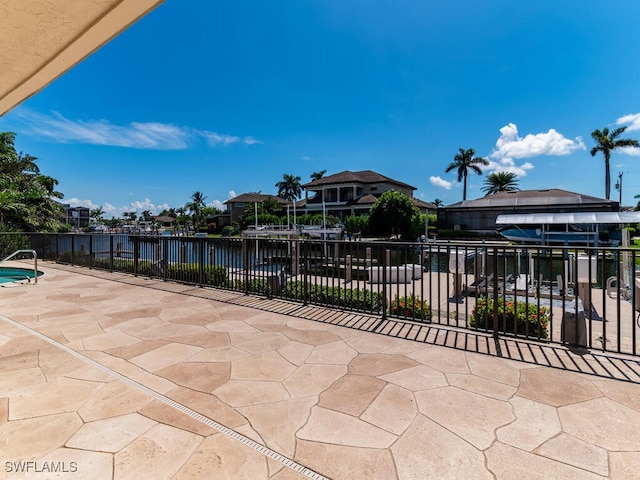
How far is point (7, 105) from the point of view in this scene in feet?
11.4

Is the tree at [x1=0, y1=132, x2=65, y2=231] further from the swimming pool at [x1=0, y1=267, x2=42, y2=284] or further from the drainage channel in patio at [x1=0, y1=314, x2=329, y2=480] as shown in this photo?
the drainage channel in patio at [x1=0, y1=314, x2=329, y2=480]

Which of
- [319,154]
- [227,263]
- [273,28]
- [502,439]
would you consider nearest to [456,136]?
[319,154]

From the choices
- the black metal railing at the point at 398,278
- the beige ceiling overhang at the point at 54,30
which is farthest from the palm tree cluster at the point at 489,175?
the beige ceiling overhang at the point at 54,30

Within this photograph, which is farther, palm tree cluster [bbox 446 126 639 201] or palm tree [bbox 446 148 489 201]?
palm tree [bbox 446 148 489 201]

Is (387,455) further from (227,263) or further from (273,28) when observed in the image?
(273,28)

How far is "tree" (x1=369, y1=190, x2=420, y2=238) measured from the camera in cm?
A: 2714

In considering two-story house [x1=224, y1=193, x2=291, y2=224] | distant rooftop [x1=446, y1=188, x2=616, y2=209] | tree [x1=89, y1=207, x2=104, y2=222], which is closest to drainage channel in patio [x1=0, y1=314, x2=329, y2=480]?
distant rooftop [x1=446, y1=188, x2=616, y2=209]

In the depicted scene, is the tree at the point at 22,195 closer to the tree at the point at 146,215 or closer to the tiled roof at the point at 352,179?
the tiled roof at the point at 352,179

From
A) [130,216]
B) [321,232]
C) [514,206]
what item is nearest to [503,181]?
[514,206]

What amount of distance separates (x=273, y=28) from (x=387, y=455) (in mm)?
12800

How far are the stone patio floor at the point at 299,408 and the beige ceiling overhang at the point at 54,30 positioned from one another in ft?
8.52

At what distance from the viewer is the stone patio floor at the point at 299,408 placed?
1.60m

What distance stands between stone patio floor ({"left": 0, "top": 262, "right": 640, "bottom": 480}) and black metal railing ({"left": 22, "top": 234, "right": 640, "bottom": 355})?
0.69 meters

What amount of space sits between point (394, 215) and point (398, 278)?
23.1m
